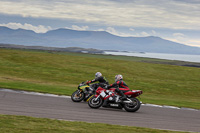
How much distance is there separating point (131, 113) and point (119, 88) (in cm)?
166

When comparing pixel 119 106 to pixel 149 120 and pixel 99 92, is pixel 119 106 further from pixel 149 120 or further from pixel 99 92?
pixel 149 120

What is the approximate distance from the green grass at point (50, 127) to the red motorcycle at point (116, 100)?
16.7 feet

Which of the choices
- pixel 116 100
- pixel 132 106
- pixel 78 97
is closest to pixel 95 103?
pixel 116 100

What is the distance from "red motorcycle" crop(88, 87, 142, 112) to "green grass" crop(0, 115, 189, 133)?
510 cm

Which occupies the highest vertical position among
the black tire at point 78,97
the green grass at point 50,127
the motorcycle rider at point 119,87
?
the motorcycle rider at point 119,87

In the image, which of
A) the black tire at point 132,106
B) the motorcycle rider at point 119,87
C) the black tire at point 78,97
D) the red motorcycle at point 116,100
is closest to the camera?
the black tire at point 132,106

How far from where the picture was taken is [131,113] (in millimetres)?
15211

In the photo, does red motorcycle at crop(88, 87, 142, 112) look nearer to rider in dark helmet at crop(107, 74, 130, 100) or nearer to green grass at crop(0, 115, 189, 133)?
rider in dark helmet at crop(107, 74, 130, 100)

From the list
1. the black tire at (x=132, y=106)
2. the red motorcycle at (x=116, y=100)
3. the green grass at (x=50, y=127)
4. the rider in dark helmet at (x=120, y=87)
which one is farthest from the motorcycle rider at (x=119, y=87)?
the green grass at (x=50, y=127)

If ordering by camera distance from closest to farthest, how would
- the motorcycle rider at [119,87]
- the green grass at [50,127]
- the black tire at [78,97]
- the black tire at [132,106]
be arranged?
the green grass at [50,127]
the black tire at [132,106]
the motorcycle rider at [119,87]
the black tire at [78,97]

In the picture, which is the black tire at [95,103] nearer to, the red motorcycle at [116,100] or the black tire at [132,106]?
the red motorcycle at [116,100]

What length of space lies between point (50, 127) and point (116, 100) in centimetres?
708

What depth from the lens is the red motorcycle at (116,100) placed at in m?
15.7

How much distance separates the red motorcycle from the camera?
1573 centimetres
